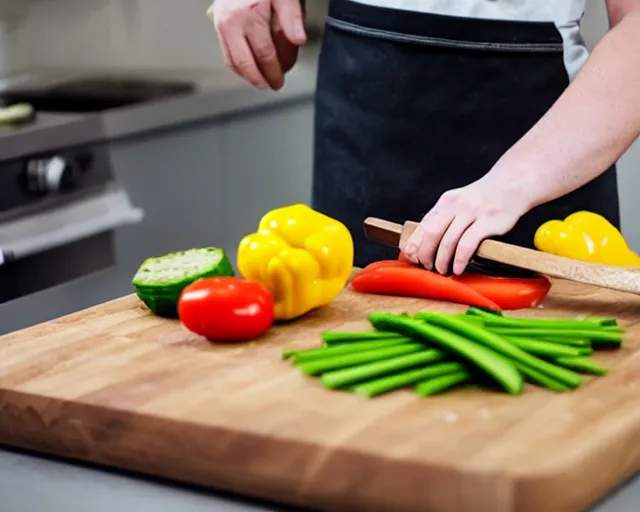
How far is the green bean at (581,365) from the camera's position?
3.57 feet

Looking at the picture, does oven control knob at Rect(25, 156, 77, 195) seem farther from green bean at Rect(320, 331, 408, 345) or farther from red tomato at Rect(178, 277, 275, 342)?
green bean at Rect(320, 331, 408, 345)

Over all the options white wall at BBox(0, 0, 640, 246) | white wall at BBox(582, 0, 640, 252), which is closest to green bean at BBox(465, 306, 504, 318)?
white wall at BBox(582, 0, 640, 252)

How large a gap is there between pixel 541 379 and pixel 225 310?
0.33 m

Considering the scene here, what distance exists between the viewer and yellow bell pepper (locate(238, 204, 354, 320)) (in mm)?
1305

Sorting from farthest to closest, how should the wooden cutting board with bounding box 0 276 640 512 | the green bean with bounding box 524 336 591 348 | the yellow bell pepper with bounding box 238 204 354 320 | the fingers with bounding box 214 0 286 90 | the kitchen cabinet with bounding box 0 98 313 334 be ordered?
the kitchen cabinet with bounding box 0 98 313 334, the fingers with bounding box 214 0 286 90, the yellow bell pepper with bounding box 238 204 354 320, the green bean with bounding box 524 336 591 348, the wooden cutting board with bounding box 0 276 640 512

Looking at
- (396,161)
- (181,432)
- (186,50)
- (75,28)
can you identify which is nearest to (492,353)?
(181,432)

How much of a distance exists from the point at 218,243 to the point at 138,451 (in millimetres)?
1671

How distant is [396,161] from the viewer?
1679 mm

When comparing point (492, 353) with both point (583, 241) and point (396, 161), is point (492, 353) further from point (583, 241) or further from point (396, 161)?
point (396, 161)

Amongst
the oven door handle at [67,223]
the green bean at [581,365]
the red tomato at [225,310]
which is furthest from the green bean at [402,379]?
the oven door handle at [67,223]

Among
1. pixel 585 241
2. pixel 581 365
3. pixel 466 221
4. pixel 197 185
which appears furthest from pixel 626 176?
pixel 581 365

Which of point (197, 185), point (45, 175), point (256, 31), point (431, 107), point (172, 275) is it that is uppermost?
point (256, 31)

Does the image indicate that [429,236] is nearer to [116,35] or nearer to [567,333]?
[567,333]

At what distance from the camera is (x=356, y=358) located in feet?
3.56
